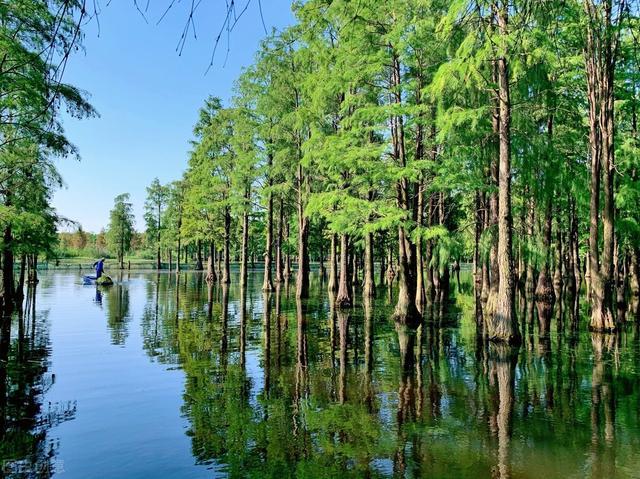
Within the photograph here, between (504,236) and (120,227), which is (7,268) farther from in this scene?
(120,227)

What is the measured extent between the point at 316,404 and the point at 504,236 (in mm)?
9819

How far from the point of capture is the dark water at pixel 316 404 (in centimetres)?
633

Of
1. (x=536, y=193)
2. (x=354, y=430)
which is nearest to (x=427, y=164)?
(x=536, y=193)

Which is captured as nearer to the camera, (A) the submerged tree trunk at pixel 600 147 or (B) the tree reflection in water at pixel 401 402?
(B) the tree reflection in water at pixel 401 402

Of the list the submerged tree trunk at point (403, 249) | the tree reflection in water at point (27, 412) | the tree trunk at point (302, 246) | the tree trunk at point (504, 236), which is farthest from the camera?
the tree trunk at point (302, 246)

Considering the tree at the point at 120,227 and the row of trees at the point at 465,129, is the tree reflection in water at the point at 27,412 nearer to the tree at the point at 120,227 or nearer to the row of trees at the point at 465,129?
the row of trees at the point at 465,129

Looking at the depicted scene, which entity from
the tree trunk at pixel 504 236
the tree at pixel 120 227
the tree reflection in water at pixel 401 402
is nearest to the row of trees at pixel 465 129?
the tree trunk at pixel 504 236

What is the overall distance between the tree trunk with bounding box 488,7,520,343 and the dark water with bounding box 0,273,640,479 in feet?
3.09

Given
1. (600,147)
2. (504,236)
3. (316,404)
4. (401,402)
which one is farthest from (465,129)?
(316,404)

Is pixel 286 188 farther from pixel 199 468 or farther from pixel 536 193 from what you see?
pixel 199 468

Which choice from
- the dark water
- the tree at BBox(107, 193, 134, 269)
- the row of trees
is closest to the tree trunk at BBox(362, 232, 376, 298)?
the row of trees

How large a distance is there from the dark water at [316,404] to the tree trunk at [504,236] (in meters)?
0.94

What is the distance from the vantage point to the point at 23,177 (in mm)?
22000

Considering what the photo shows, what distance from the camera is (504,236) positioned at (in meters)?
15.8
